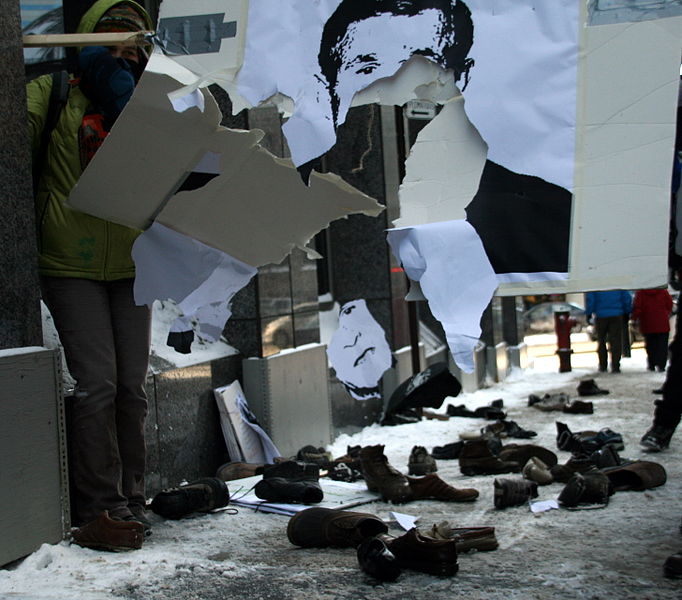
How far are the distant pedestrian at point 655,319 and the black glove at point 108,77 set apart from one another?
884 centimetres

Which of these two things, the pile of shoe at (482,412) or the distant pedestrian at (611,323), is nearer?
the pile of shoe at (482,412)

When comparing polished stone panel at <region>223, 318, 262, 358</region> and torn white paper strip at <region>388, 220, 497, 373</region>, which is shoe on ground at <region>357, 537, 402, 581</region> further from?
polished stone panel at <region>223, 318, 262, 358</region>

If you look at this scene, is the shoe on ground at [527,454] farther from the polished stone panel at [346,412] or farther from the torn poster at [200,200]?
the torn poster at [200,200]

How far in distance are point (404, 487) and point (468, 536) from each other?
1014mm

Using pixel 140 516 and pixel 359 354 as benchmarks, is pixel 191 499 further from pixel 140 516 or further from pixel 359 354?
pixel 359 354

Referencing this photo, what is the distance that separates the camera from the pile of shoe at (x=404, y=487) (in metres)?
4.50

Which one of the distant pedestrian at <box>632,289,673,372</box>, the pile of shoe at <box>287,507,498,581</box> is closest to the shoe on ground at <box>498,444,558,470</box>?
the pile of shoe at <box>287,507,498,581</box>

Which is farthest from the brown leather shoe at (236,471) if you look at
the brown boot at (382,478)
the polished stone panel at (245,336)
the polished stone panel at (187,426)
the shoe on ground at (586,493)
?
the shoe on ground at (586,493)

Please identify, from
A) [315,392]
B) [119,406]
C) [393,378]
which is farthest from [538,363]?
[119,406]

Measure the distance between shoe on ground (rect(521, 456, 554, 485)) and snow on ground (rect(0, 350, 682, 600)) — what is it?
107mm

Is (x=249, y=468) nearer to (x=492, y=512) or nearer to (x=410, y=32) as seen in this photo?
(x=492, y=512)

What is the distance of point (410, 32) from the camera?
2672 millimetres

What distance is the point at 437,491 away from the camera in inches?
178

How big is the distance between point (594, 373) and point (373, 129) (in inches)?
202
